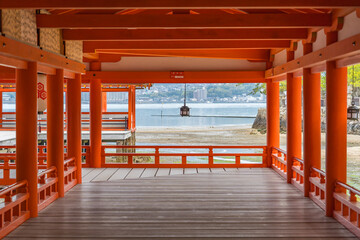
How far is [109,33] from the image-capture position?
789cm

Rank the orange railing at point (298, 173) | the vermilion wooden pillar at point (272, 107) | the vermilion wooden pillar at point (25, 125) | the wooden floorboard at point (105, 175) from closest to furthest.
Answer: the vermilion wooden pillar at point (25, 125), the orange railing at point (298, 173), the wooden floorboard at point (105, 175), the vermilion wooden pillar at point (272, 107)

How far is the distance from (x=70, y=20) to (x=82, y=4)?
5.77ft

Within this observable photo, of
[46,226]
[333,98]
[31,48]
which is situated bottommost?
[46,226]

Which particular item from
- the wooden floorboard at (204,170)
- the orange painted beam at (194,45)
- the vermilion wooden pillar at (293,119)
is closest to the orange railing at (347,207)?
the vermilion wooden pillar at (293,119)

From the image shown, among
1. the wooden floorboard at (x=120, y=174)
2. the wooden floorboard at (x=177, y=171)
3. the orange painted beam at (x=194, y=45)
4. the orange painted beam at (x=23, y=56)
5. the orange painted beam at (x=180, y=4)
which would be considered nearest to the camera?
the orange painted beam at (x=180, y=4)

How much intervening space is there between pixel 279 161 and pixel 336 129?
434 cm

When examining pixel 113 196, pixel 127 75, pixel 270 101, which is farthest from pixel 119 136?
pixel 113 196

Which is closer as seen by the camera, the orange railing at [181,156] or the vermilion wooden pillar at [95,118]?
the vermilion wooden pillar at [95,118]

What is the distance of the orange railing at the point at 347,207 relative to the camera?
18.5 ft

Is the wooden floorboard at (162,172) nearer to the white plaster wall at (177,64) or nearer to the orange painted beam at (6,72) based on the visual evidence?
the white plaster wall at (177,64)

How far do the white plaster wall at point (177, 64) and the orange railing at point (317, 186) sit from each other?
4.56 m

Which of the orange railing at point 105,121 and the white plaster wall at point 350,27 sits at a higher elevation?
the white plaster wall at point 350,27

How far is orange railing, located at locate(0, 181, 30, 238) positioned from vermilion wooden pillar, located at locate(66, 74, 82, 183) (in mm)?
2932

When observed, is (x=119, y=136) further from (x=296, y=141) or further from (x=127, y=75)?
(x=296, y=141)
